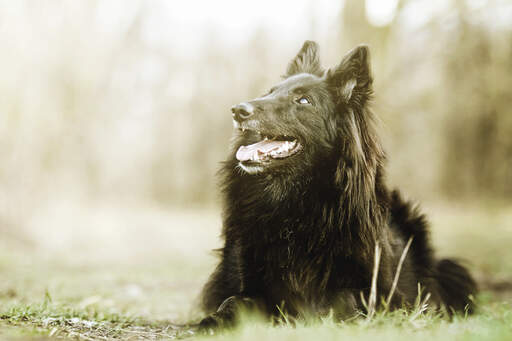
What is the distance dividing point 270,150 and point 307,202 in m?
0.48

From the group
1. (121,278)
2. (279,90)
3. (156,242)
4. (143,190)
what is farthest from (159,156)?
(279,90)

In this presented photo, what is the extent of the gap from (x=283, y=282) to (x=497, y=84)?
10.0m

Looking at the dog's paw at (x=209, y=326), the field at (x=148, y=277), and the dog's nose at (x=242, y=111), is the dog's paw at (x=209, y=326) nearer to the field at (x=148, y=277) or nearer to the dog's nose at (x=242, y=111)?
the field at (x=148, y=277)

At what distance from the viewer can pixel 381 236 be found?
360cm

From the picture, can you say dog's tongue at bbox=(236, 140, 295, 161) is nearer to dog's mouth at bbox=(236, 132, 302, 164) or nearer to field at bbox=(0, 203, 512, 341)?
dog's mouth at bbox=(236, 132, 302, 164)

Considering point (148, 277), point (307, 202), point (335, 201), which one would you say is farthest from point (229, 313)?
point (148, 277)

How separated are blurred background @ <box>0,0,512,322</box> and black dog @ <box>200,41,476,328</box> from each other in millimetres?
3639

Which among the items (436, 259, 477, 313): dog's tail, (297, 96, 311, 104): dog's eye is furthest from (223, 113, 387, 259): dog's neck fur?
(436, 259, 477, 313): dog's tail

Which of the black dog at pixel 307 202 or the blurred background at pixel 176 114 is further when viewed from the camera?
the blurred background at pixel 176 114

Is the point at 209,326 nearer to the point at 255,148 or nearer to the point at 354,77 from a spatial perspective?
the point at 255,148

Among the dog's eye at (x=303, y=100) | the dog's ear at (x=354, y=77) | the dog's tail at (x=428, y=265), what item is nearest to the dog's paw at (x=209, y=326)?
the dog's eye at (x=303, y=100)

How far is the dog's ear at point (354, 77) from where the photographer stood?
11.9 ft

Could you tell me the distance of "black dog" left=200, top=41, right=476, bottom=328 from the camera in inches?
133

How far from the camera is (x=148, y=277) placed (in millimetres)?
7738
